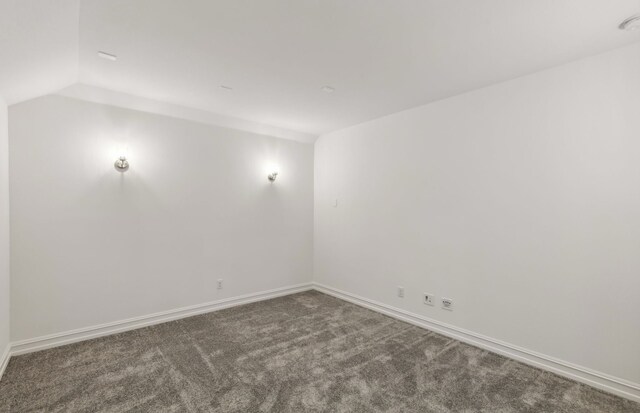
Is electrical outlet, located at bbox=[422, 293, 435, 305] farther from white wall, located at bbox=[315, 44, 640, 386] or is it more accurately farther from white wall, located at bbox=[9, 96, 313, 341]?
white wall, located at bbox=[9, 96, 313, 341]

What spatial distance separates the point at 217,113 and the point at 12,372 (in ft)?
10.2

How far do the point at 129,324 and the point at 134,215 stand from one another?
3.91ft

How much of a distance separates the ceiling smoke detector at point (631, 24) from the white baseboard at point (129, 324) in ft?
14.4

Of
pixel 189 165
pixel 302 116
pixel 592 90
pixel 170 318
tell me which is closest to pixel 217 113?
pixel 189 165

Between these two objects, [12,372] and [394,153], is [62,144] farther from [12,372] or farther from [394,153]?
[394,153]

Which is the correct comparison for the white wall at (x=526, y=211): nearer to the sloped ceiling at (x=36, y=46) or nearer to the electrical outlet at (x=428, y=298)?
the electrical outlet at (x=428, y=298)

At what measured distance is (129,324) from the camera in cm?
325

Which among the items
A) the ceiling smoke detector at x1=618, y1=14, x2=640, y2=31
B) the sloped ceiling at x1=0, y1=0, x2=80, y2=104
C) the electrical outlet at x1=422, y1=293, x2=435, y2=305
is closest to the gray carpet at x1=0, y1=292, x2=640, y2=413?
the electrical outlet at x1=422, y1=293, x2=435, y2=305

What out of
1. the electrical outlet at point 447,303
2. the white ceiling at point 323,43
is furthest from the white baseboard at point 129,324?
the electrical outlet at point 447,303

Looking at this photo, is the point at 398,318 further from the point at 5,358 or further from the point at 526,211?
the point at 5,358

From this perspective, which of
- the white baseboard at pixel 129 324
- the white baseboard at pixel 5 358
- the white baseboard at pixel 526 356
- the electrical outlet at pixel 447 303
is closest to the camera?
the white baseboard at pixel 526 356

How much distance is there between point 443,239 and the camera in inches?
128

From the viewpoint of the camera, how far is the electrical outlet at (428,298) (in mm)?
3329

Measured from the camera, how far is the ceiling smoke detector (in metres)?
1.87
